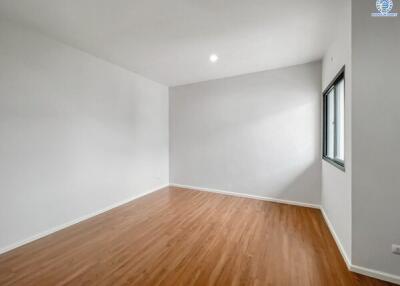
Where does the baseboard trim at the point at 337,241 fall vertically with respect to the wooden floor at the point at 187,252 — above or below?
above

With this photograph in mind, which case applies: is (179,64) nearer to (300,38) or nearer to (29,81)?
(300,38)

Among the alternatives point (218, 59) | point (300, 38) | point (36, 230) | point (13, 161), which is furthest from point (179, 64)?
point (36, 230)

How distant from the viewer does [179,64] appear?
3363 mm

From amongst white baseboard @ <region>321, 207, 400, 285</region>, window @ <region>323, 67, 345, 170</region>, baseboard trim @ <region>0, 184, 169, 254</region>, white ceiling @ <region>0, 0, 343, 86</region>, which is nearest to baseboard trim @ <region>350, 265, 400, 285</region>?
white baseboard @ <region>321, 207, 400, 285</region>

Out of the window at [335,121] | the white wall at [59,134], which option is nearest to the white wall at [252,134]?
the window at [335,121]

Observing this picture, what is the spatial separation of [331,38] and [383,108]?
143 centimetres

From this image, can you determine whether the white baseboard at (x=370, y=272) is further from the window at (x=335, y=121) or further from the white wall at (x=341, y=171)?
the window at (x=335, y=121)

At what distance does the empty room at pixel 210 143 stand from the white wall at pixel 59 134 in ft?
0.06

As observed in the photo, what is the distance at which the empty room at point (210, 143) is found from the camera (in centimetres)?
168

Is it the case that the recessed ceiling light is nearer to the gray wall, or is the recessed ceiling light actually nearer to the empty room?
the empty room

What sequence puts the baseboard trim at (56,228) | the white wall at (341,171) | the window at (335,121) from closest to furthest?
the white wall at (341,171) < the baseboard trim at (56,228) < the window at (335,121)

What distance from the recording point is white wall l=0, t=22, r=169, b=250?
82.8 inches

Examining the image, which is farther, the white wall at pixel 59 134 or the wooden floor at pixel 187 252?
the white wall at pixel 59 134

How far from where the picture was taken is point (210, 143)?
4.31m
